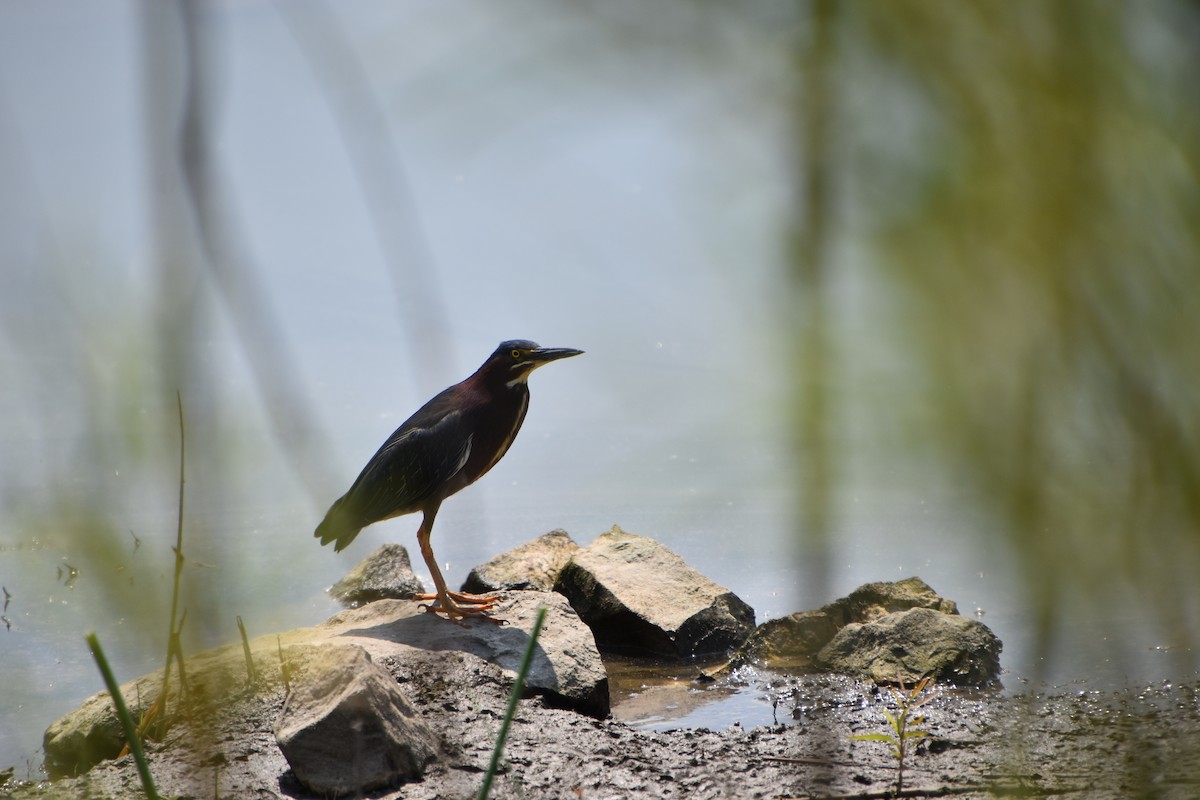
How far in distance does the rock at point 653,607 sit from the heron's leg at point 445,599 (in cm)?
72

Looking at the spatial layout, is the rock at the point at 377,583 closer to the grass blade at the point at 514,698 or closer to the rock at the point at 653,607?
the rock at the point at 653,607

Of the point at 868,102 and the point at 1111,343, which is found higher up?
the point at 868,102

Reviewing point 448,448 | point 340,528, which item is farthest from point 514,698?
point 448,448

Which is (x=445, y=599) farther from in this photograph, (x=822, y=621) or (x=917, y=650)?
(x=917, y=650)

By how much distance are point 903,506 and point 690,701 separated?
3.52 meters

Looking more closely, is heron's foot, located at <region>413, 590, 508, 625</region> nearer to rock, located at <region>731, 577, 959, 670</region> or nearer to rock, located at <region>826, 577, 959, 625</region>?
rock, located at <region>731, 577, 959, 670</region>

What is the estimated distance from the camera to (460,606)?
14.1ft

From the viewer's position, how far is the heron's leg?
4.22 meters

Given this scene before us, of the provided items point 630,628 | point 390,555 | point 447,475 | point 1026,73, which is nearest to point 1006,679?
point 630,628

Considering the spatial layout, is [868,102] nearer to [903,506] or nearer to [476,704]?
[903,506]

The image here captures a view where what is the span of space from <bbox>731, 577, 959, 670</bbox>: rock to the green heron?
1226mm

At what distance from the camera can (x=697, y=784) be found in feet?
9.53

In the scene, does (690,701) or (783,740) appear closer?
(783,740)

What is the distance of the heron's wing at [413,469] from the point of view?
452cm
